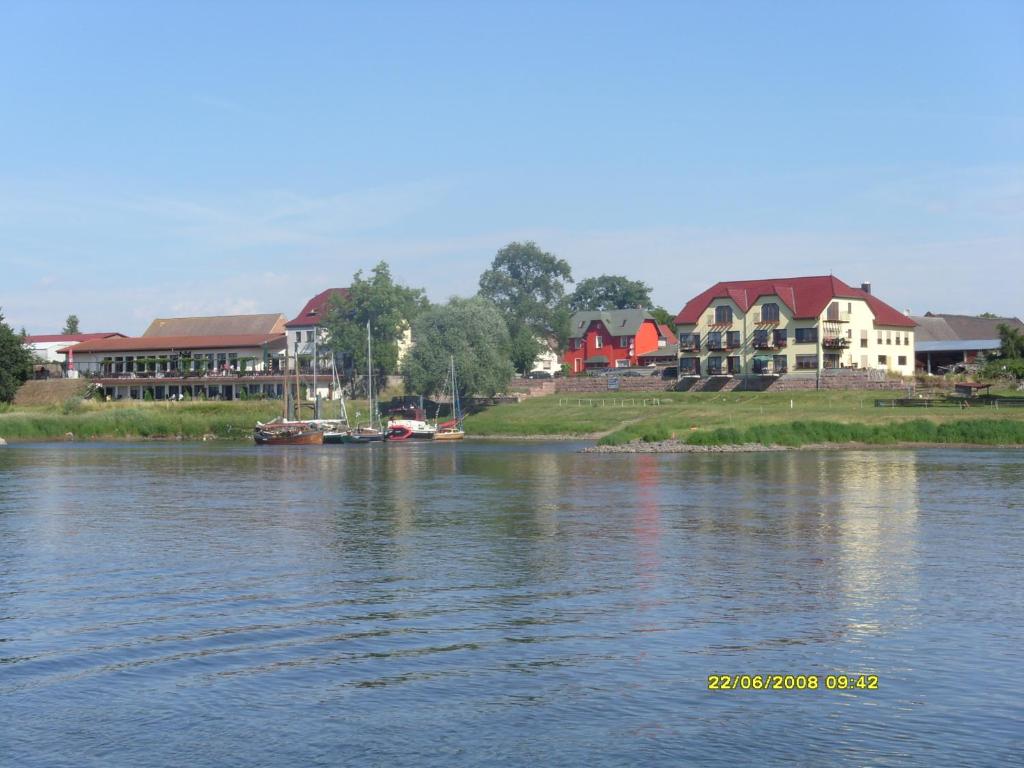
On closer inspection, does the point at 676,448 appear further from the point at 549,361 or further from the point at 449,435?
the point at 549,361

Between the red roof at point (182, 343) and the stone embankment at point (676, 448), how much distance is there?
73.5 metres

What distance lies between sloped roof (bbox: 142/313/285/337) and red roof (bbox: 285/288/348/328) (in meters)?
6.80

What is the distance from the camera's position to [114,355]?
151375 millimetres

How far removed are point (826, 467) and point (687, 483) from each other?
13.0 metres

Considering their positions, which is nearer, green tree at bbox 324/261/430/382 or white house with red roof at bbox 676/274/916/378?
white house with red roof at bbox 676/274/916/378

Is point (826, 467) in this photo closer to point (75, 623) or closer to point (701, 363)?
point (75, 623)

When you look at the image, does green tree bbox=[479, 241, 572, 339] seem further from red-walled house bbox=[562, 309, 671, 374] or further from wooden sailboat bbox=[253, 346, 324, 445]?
wooden sailboat bbox=[253, 346, 324, 445]

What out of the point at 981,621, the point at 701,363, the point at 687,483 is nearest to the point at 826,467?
the point at 687,483

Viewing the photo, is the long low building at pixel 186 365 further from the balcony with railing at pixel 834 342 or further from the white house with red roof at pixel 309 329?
the balcony with railing at pixel 834 342

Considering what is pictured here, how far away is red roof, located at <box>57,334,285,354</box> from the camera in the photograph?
148m

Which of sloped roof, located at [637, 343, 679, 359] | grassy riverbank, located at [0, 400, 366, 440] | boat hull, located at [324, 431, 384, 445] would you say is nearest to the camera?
boat hull, located at [324, 431, 384, 445]

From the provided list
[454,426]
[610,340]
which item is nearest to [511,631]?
[454,426]

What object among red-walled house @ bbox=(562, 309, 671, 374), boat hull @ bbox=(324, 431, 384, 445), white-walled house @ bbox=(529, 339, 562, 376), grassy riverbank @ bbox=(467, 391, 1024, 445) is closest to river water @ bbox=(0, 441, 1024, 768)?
grassy riverbank @ bbox=(467, 391, 1024, 445)

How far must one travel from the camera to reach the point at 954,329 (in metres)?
145
